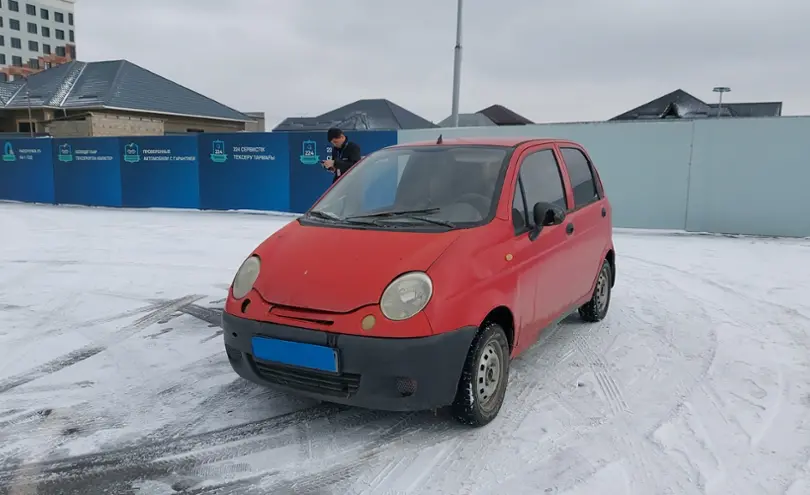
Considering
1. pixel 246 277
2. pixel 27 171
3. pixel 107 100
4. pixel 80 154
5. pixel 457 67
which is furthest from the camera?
pixel 107 100

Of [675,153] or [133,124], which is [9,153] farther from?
[675,153]

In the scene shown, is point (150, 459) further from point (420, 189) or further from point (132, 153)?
point (132, 153)

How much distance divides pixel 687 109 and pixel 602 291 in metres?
20.6

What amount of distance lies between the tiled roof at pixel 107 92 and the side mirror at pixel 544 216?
99.0 ft

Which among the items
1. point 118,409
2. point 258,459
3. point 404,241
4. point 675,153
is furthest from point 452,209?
point 675,153

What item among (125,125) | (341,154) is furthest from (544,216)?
(125,125)

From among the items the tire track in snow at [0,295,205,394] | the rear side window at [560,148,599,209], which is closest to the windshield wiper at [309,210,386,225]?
the rear side window at [560,148,599,209]

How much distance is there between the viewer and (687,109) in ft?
76.0

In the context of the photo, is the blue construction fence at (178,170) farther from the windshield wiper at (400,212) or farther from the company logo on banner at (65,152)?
the windshield wiper at (400,212)

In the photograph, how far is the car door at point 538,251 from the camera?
12.3 feet

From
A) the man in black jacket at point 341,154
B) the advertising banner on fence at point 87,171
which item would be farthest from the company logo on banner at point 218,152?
the man in black jacket at point 341,154

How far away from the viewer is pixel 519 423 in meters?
3.47

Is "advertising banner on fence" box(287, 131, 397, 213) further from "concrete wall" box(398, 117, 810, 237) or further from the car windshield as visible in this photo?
the car windshield

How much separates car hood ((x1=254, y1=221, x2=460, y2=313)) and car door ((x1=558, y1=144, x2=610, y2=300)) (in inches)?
62.7
